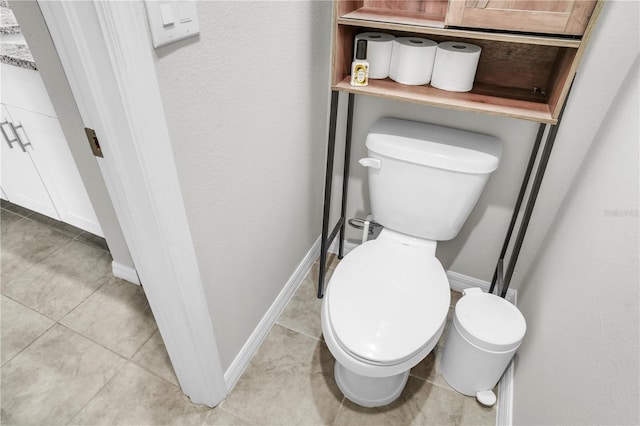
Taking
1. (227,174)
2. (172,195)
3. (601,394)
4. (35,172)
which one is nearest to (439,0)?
(227,174)

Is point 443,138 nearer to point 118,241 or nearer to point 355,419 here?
point 355,419

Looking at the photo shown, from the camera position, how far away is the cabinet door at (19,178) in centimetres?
164

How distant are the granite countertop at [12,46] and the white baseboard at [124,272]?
844 mm

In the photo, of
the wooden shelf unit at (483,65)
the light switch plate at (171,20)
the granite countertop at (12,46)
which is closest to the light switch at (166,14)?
the light switch plate at (171,20)

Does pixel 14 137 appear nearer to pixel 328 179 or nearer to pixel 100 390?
pixel 100 390

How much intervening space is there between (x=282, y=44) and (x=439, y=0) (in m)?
0.54

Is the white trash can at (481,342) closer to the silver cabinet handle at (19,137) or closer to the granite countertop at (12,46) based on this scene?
the granite countertop at (12,46)

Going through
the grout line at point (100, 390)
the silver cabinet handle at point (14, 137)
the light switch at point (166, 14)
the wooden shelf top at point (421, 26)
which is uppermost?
the light switch at point (166, 14)

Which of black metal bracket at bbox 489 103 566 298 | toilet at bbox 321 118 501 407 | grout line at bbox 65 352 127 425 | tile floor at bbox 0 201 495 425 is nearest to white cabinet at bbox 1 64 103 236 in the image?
tile floor at bbox 0 201 495 425

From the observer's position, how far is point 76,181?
164cm

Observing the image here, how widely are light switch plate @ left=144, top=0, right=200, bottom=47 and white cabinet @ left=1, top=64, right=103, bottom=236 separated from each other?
101 cm

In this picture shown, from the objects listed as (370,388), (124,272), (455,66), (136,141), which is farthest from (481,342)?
(124,272)

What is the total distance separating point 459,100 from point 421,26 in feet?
0.78

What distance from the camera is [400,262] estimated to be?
1283 millimetres
